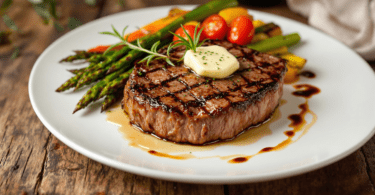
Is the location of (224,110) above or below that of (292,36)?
above

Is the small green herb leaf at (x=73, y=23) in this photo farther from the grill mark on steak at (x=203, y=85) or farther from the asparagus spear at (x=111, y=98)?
the grill mark on steak at (x=203, y=85)

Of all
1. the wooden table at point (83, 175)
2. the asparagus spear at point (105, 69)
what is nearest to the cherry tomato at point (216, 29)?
the asparagus spear at point (105, 69)

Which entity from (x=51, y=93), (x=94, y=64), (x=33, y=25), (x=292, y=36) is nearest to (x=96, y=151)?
(x=51, y=93)

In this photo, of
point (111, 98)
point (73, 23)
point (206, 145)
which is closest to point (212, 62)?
point (206, 145)

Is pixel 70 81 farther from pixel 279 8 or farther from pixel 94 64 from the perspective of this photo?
pixel 279 8

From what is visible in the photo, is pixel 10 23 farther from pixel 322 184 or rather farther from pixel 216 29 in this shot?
pixel 322 184

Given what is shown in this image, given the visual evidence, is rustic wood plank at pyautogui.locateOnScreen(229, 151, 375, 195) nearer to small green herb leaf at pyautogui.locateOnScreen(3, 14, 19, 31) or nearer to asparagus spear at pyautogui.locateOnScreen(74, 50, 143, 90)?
asparagus spear at pyautogui.locateOnScreen(74, 50, 143, 90)

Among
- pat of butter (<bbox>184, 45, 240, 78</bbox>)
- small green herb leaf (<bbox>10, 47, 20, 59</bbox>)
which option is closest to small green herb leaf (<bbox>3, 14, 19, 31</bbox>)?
small green herb leaf (<bbox>10, 47, 20, 59</bbox>)
